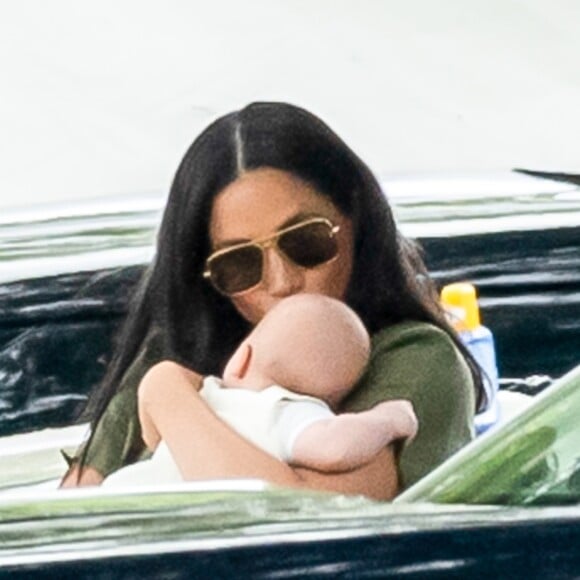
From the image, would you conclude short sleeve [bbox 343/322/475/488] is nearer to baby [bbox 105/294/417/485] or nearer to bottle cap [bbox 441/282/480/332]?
baby [bbox 105/294/417/485]

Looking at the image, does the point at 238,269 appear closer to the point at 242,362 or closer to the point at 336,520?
the point at 242,362

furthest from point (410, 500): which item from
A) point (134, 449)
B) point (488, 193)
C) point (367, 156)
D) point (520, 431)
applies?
point (488, 193)

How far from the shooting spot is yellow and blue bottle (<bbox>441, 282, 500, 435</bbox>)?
3.21 ft

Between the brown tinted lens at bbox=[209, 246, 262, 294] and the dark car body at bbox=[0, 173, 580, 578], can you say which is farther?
the brown tinted lens at bbox=[209, 246, 262, 294]

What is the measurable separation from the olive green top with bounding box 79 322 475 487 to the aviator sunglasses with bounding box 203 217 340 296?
56mm

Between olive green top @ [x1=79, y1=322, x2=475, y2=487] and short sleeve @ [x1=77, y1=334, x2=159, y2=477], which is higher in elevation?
olive green top @ [x1=79, y1=322, x2=475, y2=487]

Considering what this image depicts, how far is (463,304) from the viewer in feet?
3.51

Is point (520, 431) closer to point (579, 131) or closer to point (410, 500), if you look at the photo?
point (410, 500)

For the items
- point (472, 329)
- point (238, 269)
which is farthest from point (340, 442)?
point (472, 329)

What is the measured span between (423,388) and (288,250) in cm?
11

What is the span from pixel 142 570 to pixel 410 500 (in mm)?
146

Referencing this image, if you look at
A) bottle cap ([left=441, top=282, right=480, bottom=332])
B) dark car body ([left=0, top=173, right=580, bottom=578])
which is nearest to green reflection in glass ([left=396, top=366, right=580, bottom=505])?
dark car body ([left=0, top=173, right=580, bottom=578])

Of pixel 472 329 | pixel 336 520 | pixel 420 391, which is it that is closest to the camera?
pixel 336 520

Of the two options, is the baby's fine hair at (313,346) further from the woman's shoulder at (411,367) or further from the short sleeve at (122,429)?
the short sleeve at (122,429)
